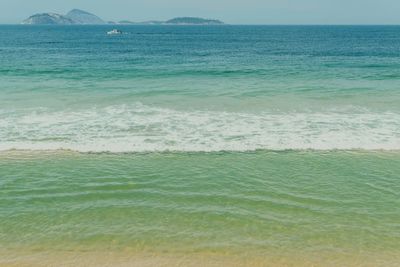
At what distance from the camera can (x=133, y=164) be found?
1730 centimetres

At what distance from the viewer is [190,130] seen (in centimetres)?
2259

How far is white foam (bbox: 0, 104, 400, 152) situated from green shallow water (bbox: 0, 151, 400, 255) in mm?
1194

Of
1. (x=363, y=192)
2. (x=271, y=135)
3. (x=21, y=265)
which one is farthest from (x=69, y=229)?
(x=271, y=135)

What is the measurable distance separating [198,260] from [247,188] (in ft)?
15.8

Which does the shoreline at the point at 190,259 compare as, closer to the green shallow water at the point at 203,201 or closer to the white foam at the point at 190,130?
the green shallow water at the point at 203,201

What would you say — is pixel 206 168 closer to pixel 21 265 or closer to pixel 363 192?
pixel 363 192

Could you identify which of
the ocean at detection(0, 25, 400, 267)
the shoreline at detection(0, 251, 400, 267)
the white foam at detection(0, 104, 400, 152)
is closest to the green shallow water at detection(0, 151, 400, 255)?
the ocean at detection(0, 25, 400, 267)

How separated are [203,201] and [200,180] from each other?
1.92 metres

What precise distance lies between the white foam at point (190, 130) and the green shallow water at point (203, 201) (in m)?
1.19

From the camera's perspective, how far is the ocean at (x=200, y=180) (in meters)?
10.9

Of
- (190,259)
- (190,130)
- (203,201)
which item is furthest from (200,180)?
(190,130)

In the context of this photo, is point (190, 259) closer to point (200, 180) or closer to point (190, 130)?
point (200, 180)

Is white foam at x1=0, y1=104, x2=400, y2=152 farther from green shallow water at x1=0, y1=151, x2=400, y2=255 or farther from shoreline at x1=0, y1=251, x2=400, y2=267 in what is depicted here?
shoreline at x1=0, y1=251, x2=400, y2=267

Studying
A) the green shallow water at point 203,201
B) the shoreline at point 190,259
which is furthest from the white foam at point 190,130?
the shoreline at point 190,259
